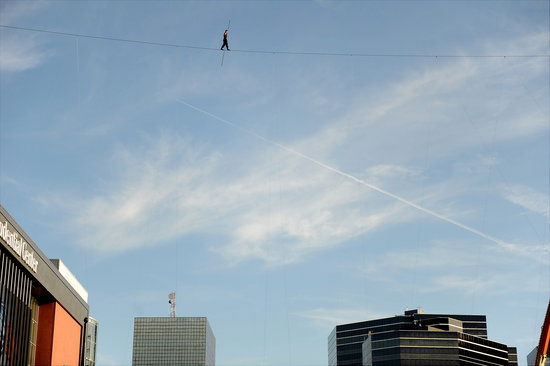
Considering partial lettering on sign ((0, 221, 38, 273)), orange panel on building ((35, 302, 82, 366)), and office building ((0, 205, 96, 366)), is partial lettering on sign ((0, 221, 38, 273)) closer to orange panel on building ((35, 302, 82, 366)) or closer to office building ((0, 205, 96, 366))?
office building ((0, 205, 96, 366))

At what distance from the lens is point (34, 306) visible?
84750 millimetres

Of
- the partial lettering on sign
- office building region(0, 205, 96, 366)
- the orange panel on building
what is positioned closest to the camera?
the partial lettering on sign

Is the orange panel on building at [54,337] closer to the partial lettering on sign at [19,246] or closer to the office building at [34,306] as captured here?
the office building at [34,306]

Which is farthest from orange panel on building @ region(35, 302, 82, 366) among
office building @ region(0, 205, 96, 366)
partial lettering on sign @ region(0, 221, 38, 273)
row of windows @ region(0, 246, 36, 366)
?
partial lettering on sign @ region(0, 221, 38, 273)

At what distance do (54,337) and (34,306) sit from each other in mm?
4452

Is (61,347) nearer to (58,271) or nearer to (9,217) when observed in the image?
(58,271)

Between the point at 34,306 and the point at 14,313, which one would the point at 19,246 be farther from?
the point at 34,306

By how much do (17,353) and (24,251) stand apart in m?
10.3

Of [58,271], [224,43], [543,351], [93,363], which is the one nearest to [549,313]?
[543,351]

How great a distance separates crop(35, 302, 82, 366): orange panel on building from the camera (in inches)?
3339

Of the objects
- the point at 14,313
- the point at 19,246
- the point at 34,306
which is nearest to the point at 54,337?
the point at 34,306

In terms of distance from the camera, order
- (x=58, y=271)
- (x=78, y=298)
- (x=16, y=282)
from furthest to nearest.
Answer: (x=78, y=298) → (x=58, y=271) → (x=16, y=282)

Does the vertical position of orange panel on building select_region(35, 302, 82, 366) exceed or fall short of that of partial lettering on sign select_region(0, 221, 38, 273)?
it falls short

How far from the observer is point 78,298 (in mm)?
99375
